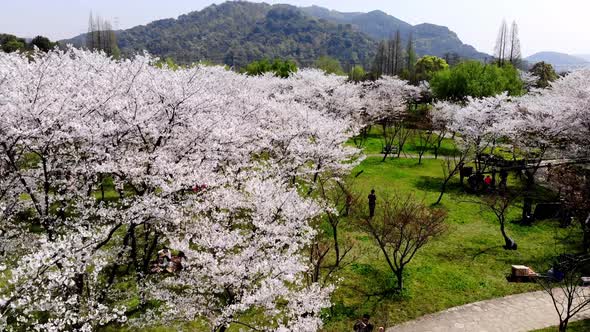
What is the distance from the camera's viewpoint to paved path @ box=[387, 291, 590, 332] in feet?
42.6

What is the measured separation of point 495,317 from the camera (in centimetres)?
1357

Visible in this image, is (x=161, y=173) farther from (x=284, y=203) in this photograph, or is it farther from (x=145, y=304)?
(x=145, y=304)

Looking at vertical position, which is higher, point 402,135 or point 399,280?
point 402,135

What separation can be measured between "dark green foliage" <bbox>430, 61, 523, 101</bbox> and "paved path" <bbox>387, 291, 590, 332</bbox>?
36.7 m

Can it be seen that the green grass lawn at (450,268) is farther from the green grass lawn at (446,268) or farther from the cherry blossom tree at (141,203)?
the cherry blossom tree at (141,203)

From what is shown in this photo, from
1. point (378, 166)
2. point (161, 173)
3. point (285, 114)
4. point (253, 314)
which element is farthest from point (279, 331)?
point (378, 166)

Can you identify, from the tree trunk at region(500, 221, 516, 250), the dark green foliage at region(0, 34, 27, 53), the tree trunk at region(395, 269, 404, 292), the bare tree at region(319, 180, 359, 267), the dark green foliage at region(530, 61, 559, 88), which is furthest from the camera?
the dark green foliage at region(530, 61, 559, 88)

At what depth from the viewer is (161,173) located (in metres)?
12.1

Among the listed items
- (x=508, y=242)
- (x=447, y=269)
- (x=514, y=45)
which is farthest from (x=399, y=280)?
(x=514, y=45)

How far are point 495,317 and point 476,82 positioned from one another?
4114cm

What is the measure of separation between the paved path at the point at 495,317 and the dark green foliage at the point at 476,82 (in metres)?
36.7

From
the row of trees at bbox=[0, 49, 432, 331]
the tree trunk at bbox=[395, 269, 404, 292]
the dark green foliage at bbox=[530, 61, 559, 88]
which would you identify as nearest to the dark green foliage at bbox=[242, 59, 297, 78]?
the dark green foliage at bbox=[530, 61, 559, 88]

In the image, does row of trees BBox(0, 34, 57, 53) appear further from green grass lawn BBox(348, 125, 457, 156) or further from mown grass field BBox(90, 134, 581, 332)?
mown grass field BBox(90, 134, 581, 332)

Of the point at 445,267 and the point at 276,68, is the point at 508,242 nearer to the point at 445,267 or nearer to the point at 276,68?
the point at 445,267
